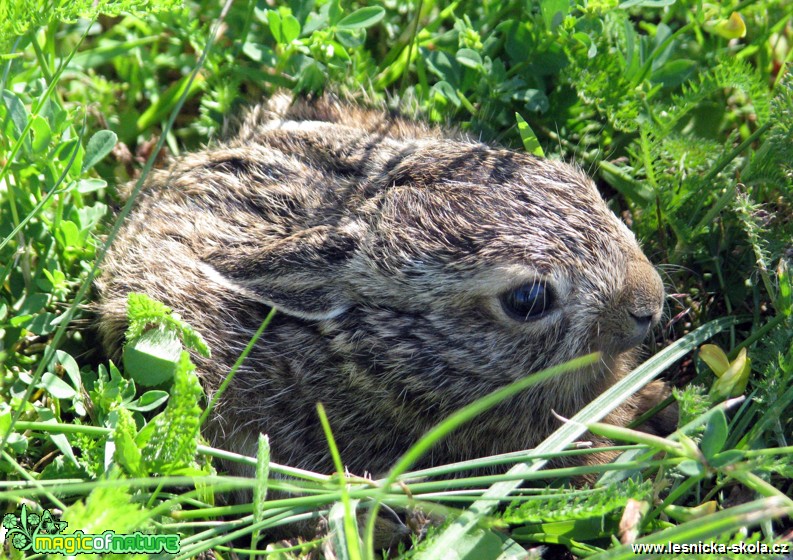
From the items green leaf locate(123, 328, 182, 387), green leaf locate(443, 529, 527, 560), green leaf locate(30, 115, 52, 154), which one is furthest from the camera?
green leaf locate(30, 115, 52, 154)

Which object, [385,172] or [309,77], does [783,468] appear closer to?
[385,172]

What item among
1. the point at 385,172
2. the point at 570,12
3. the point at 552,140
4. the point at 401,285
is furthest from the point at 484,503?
the point at 570,12

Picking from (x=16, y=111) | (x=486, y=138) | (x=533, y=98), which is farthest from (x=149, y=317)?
(x=533, y=98)

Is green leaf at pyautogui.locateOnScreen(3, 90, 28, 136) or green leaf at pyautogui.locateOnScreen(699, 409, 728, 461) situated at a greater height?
green leaf at pyautogui.locateOnScreen(3, 90, 28, 136)

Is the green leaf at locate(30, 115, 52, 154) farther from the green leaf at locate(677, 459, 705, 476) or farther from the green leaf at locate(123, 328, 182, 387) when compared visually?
the green leaf at locate(677, 459, 705, 476)

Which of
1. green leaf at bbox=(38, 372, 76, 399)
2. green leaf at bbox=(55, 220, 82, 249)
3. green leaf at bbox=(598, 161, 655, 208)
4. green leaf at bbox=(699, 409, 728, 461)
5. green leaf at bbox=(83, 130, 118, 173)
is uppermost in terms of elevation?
green leaf at bbox=(598, 161, 655, 208)

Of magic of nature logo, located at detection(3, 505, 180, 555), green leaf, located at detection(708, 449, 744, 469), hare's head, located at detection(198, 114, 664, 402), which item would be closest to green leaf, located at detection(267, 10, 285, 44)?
hare's head, located at detection(198, 114, 664, 402)
